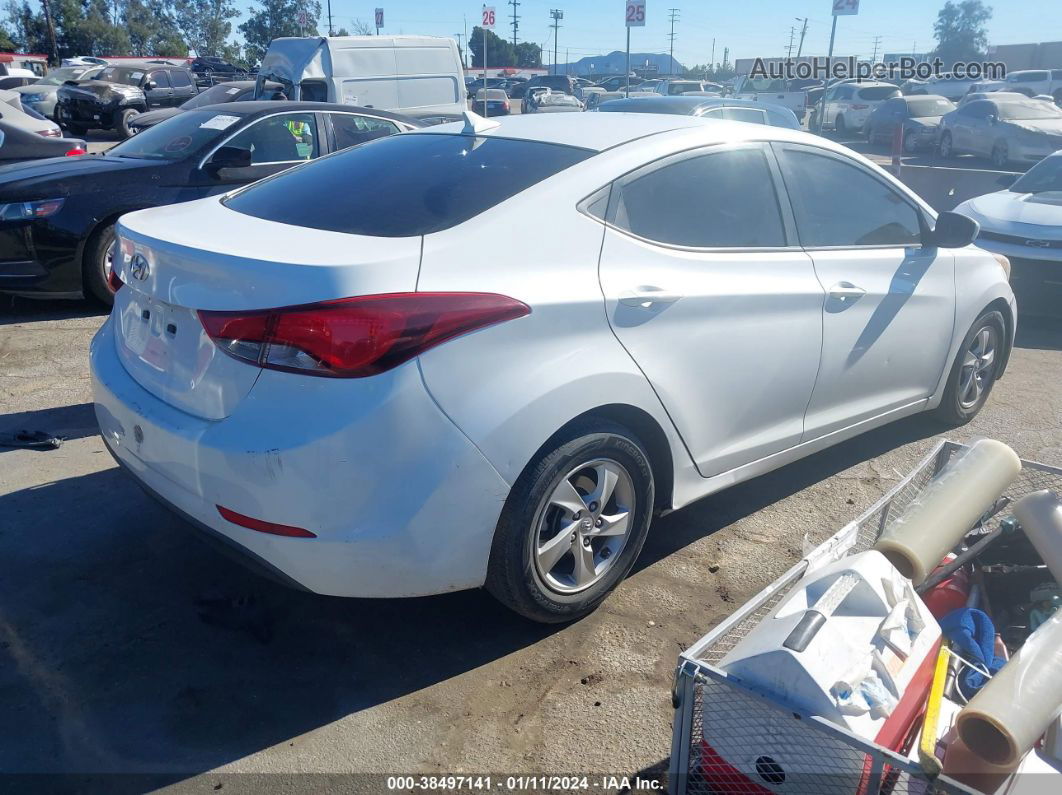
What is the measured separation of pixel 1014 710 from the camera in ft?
6.75

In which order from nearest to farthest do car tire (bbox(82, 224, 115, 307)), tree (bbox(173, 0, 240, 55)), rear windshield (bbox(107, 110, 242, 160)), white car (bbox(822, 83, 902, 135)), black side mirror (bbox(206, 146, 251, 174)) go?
car tire (bbox(82, 224, 115, 307)) < black side mirror (bbox(206, 146, 251, 174)) < rear windshield (bbox(107, 110, 242, 160)) < white car (bbox(822, 83, 902, 135)) < tree (bbox(173, 0, 240, 55))

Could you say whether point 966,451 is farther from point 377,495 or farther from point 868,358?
point 377,495

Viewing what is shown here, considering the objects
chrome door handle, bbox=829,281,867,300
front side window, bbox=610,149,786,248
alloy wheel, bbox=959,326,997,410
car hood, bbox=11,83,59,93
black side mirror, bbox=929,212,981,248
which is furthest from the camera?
car hood, bbox=11,83,59,93

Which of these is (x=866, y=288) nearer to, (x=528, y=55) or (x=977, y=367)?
(x=977, y=367)

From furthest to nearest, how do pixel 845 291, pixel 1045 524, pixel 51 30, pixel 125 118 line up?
pixel 51 30, pixel 125 118, pixel 845 291, pixel 1045 524

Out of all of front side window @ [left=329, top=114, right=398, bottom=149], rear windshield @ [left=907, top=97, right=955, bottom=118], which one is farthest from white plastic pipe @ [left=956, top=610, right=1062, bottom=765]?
rear windshield @ [left=907, top=97, right=955, bottom=118]

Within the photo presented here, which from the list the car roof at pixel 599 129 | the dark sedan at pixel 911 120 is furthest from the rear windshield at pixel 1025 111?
the car roof at pixel 599 129

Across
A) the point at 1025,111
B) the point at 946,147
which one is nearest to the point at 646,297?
the point at 1025,111

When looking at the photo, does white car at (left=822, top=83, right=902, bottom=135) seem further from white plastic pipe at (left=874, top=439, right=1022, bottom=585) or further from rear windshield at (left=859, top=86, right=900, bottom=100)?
white plastic pipe at (left=874, top=439, right=1022, bottom=585)

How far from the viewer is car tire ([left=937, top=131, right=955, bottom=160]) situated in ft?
73.8

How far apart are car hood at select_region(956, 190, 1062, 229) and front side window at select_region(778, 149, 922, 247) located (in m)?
3.93

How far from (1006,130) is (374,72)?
14452 mm

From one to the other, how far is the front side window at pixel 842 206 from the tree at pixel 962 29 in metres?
88.3

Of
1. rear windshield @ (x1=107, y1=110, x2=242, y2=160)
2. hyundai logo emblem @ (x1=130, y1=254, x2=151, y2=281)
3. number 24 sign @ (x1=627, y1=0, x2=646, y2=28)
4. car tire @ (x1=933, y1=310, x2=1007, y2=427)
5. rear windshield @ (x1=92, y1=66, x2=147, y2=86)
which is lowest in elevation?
car tire @ (x1=933, y1=310, x2=1007, y2=427)
